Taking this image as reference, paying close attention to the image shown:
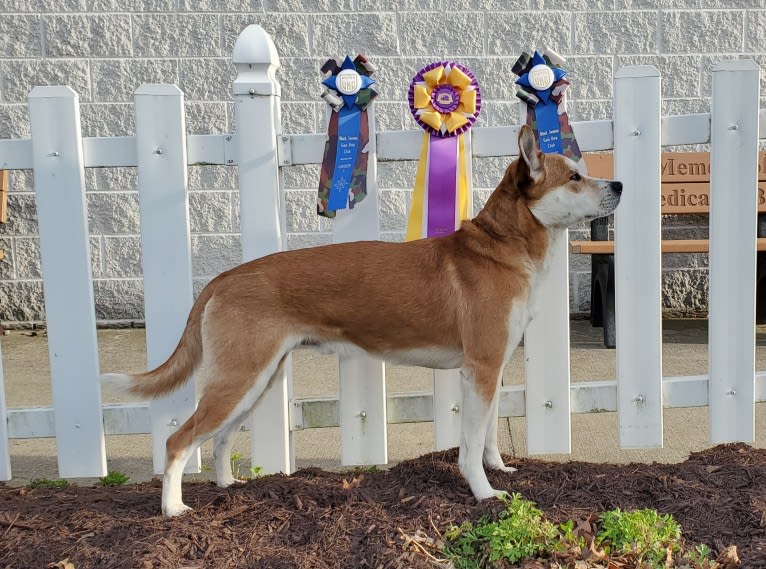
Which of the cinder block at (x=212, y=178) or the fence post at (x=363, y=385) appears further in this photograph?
the cinder block at (x=212, y=178)

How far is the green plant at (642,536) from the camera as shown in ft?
8.14

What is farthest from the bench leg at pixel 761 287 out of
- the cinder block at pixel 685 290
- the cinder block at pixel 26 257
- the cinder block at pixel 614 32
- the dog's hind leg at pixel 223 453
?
the cinder block at pixel 26 257

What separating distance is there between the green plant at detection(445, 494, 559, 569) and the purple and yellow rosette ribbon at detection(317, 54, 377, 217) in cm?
156

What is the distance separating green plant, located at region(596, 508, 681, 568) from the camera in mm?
2482

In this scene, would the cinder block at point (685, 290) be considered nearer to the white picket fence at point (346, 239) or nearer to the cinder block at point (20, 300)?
the white picket fence at point (346, 239)

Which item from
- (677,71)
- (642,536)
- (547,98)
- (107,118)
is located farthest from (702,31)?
(642,536)

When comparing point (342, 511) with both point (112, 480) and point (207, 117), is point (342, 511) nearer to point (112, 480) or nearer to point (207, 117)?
point (112, 480)

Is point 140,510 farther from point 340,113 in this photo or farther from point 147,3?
point 147,3

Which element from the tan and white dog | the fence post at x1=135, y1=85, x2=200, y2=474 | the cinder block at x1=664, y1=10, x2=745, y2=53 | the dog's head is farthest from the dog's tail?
the cinder block at x1=664, y1=10, x2=745, y2=53

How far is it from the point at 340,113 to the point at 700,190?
15.3ft

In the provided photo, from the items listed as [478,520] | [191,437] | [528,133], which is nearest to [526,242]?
[528,133]

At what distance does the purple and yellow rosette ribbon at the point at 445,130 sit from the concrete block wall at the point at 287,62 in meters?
3.67

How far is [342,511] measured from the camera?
2.89 metres

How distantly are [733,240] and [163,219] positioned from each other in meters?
2.63
